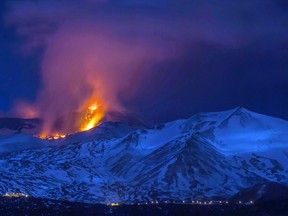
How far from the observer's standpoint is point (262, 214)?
475 ft

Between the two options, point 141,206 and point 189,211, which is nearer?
point 189,211

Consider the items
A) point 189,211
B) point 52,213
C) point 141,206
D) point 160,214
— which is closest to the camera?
point 52,213

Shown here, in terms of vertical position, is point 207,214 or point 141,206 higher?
point 141,206

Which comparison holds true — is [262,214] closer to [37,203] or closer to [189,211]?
[189,211]

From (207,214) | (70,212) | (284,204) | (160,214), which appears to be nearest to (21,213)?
(70,212)

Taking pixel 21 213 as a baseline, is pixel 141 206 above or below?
above

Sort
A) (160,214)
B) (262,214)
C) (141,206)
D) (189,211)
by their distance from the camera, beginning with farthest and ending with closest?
(141,206) → (189,211) → (160,214) → (262,214)

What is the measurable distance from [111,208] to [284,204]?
5750 centimetres

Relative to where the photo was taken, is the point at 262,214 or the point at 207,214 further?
the point at 207,214

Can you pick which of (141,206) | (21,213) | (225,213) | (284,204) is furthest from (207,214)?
(21,213)

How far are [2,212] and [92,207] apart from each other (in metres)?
43.7

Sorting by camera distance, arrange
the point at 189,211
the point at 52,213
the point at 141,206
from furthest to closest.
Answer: the point at 141,206 < the point at 189,211 < the point at 52,213

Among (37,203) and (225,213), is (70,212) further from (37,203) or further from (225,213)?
(225,213)

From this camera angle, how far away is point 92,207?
190m
